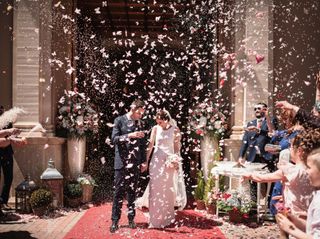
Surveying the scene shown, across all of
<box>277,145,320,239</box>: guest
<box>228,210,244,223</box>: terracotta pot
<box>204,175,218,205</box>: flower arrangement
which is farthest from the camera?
<box>204,175,218,205</box>: flower arrangement

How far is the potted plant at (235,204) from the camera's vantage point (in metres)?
6.57

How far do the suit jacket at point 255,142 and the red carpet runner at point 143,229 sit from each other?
1.28 m

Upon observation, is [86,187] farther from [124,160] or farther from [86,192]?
[124,160]

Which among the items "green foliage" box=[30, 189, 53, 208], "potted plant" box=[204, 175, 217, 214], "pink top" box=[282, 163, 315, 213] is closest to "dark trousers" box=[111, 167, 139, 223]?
"green foliage" box=[30, 189, 53, 208]

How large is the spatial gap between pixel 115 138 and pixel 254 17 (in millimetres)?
3723

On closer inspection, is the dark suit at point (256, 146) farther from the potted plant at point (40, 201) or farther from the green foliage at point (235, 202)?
the potted plant at point (40, 201)

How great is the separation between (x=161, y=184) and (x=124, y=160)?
2.69ft

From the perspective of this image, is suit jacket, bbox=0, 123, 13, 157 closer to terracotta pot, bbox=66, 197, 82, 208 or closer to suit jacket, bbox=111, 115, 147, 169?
terracotta pot, bbox=66, 197, 82, 208

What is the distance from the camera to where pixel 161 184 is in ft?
21.1

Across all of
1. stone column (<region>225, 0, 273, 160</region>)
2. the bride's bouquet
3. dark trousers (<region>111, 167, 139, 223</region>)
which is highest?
stone column (<region>225, 0, 273, 160</region>)

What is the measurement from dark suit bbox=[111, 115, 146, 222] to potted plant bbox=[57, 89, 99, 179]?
242 cm

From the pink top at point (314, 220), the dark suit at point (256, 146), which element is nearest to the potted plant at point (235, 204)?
the dark suit at point (256, 146)

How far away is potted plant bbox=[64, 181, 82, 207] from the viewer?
7734 mm

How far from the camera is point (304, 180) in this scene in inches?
140
